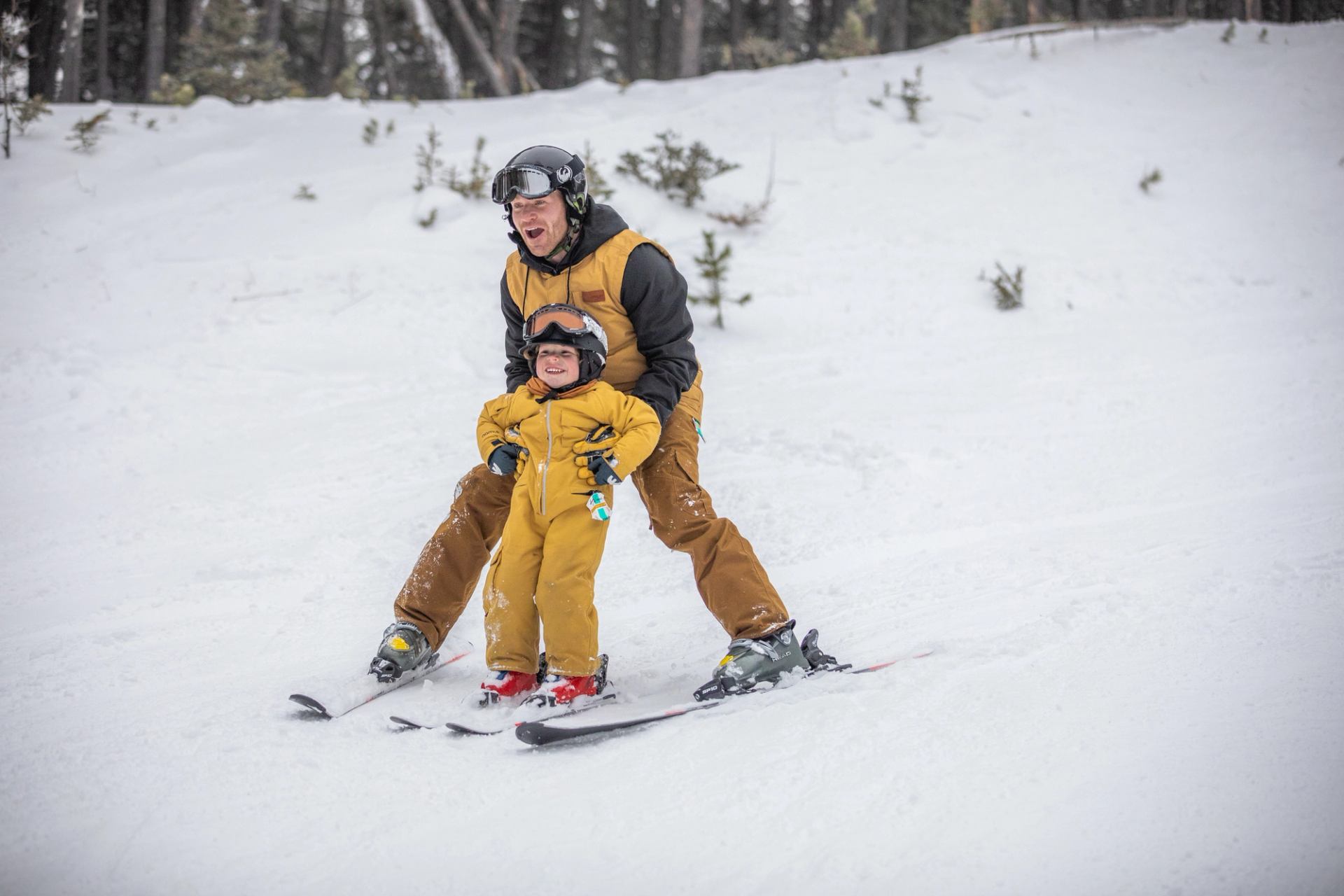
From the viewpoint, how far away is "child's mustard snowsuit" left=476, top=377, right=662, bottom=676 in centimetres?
303

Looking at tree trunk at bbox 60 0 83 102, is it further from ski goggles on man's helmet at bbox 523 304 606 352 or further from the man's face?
ski goggles on man's helmet at bbox 523 304 606 352

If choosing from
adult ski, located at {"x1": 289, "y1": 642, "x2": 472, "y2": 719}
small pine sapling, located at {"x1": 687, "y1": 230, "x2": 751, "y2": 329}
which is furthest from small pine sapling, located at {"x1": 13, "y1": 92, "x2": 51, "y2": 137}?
adult ski, located at {"x1": 289, "y1": 642, "x2": 472, "y2": 719}

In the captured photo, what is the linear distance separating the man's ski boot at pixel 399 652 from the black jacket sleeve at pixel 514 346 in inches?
39.2

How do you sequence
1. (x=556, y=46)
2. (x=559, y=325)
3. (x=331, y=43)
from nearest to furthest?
(x=559, y=325), (x=331, y=43), (x=556, y=46)

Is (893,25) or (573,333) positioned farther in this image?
(893,25)

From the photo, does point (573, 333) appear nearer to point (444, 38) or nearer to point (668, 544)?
point (668, 544)

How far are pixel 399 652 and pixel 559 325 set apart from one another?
1324 mm

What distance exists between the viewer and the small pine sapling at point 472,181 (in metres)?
8.57

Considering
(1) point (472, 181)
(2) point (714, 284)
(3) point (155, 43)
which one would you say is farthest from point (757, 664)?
(3) point (155, 43)

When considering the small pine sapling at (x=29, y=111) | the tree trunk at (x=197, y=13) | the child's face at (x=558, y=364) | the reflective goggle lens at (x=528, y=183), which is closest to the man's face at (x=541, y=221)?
the reflective goggle lens at (x=528, y=183)

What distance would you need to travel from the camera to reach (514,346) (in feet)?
11.4

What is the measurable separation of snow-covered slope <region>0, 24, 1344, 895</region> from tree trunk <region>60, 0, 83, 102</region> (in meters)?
1.99

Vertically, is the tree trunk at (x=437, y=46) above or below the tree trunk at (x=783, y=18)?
below

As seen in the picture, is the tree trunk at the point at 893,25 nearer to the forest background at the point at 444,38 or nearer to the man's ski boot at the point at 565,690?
the forest background at the point at 444,38
